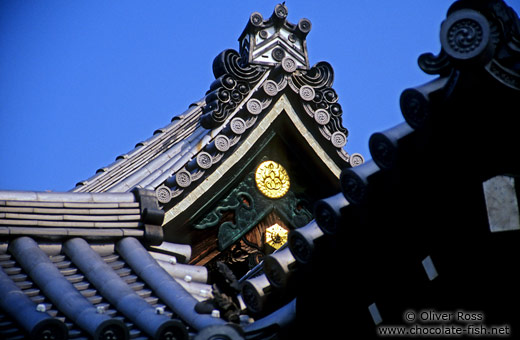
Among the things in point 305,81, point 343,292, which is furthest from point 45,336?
point 305,81

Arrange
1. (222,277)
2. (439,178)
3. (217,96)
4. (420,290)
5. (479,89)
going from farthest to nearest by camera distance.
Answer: (217,96) < (222,277) < (420,290) < (439,178) < (479,89)

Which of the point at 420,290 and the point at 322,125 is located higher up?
the point at 322,125

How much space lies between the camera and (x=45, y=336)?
256 inches

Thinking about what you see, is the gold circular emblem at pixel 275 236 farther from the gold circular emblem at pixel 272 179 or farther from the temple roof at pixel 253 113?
the temple roof at pixel 253 113

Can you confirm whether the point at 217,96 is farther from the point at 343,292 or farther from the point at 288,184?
the point at 343,292

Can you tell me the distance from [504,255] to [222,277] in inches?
117

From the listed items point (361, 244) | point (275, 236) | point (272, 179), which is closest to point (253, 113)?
point (272, 179)

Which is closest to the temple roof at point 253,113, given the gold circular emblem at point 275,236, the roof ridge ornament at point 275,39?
the roof ridge ornament at point 275,39

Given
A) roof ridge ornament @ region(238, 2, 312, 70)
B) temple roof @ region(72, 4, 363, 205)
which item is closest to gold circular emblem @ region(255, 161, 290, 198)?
temple roof @ region(72, 4, 363, 205)

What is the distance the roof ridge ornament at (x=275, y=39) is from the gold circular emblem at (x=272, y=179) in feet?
5.35

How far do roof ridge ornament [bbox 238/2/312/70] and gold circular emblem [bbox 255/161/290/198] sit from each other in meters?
1.63

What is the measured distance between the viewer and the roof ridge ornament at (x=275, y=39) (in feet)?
39.3

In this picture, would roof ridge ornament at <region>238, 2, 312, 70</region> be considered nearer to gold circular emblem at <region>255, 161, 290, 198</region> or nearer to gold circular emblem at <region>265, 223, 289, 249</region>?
gold circular emblem at <region>255, 161, 290, 198</region>

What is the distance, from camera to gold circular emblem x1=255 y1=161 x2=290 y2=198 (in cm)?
1145
